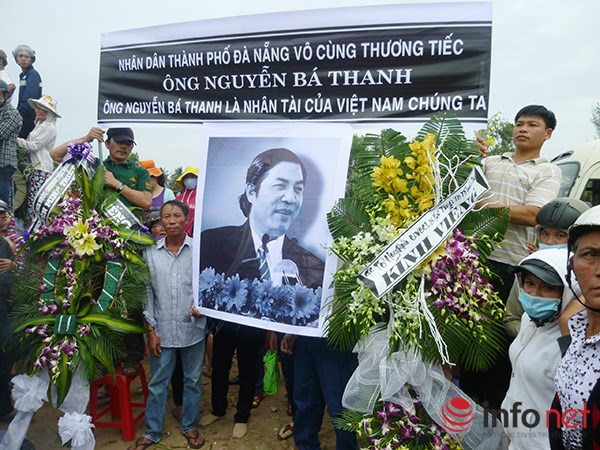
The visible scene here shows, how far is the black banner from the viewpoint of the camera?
2516mm

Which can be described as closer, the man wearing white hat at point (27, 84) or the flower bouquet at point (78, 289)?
the flower bouquet at point (78, 289)

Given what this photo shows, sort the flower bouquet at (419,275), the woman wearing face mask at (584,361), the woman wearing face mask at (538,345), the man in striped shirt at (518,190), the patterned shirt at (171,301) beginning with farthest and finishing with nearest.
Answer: the patterned shirt at (171,301) < the man in striped shirt at (518,190) < the flower bouquet at (419,275) < the woman wearing face mask at (538,345) < the woman wearing face mask at (584,361)

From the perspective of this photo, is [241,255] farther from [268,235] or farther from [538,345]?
[538,345]

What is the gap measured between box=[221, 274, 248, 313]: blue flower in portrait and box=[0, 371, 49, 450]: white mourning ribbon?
4.68 ft

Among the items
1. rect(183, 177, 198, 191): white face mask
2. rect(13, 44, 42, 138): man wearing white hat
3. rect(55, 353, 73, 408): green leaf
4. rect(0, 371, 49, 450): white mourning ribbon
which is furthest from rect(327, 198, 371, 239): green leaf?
rect(13, 44, 42, 138): man wearing white hat

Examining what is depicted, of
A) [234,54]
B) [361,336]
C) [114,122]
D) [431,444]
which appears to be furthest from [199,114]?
[431,444]

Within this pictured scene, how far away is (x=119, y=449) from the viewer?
359 cm

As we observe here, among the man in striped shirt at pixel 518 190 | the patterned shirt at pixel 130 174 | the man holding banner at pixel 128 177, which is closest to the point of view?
the man in striped shirt at pixel 518 190

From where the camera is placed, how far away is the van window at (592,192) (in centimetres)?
619

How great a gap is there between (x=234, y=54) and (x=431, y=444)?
2614 mm

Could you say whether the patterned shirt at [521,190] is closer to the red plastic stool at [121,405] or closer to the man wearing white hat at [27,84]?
the red plastic stool at [121,405]

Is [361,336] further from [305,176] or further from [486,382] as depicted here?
[486,382]

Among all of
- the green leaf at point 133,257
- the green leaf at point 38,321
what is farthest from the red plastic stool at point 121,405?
the green leaf at point 133,257

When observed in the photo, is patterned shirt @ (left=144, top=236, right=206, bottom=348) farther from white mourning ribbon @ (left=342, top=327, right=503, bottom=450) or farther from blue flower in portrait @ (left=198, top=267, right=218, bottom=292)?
white mourning ribbon @ (left=342, top=327, right=503, bottom=450)
